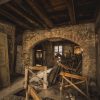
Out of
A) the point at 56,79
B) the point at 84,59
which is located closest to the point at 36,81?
the point at 56,79

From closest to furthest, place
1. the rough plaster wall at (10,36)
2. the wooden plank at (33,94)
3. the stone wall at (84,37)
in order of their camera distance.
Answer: the wooden plank at (33,94), the stone wall at (84,37), the rough plaster wall at (10,36)

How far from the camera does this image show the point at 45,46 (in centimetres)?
1155

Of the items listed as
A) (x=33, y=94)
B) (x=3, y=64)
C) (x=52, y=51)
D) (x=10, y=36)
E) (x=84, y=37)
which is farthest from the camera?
(x=52, y=51)

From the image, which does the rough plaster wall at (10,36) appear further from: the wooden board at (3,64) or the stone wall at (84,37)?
the stone wall at (84,37)

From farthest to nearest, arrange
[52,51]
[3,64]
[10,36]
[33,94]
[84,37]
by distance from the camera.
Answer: [52,51] → [10,36] → [84,37] → [3,64] → [33,94]

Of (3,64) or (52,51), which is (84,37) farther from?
(52,51)

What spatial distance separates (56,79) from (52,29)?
2.60 metres

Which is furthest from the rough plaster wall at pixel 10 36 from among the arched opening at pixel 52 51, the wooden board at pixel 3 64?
the arched opening at pixel 52 51

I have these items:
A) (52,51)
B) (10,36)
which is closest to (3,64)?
(10,36)

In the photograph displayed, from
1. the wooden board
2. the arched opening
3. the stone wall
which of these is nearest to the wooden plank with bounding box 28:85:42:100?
the wooden board

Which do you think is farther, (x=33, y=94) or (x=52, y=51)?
(x=52, y=51)

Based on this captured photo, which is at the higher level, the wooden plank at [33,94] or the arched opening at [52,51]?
the arched opening at [52,51]

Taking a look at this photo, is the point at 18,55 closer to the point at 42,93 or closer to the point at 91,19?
the point at 42,93

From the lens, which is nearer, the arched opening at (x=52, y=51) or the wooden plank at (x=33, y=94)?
the wooden plank at (x=33, y=94)
